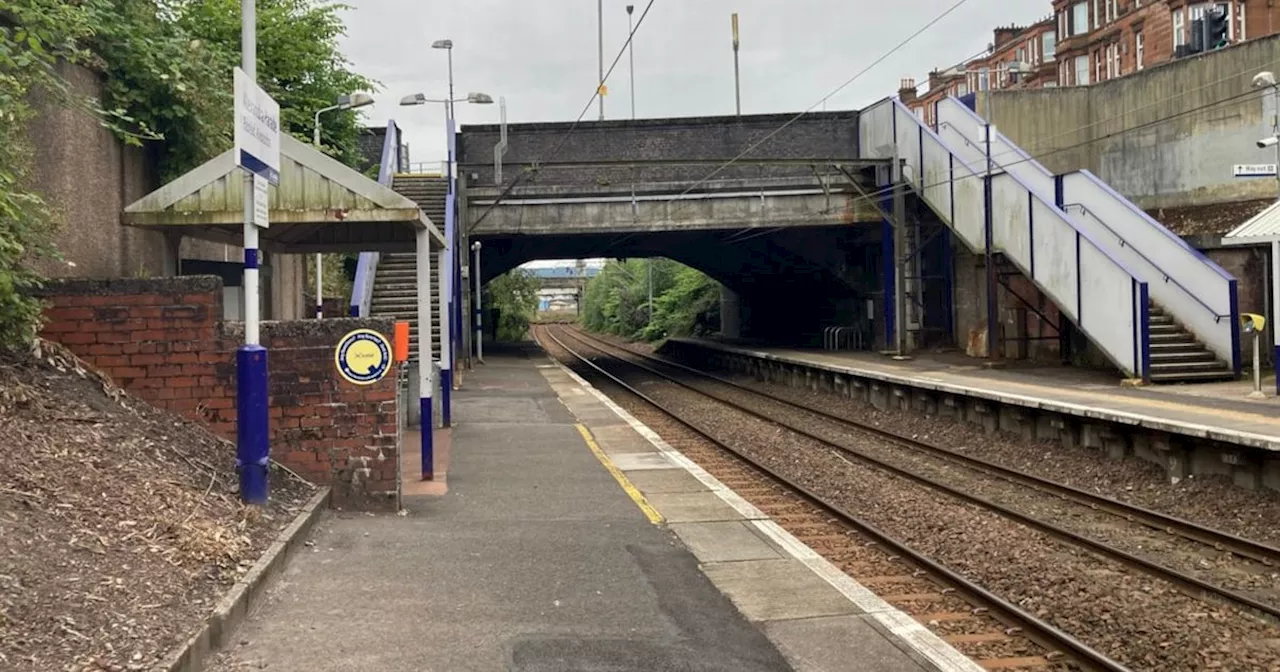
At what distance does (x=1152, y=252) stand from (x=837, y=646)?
15986mm

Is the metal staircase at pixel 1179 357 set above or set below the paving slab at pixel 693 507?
above

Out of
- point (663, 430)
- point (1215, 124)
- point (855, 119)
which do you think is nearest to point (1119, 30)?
point (855, 119)

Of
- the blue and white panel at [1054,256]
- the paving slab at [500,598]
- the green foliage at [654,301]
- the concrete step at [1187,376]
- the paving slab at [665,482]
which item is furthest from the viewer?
the green foliage at [654,301]

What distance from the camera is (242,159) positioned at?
681cm

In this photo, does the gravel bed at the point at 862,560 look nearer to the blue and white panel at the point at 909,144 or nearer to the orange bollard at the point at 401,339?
the orange bollard at the point at 401,339

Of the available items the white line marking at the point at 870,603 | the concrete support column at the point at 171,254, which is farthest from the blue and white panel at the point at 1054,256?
the concrete support column at the point at 171,254

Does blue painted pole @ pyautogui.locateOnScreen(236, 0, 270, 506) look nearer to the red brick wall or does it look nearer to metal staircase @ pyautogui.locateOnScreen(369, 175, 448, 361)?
the red brick wall

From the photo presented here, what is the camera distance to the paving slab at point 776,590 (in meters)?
6.10

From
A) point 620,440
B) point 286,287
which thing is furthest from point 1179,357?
point 286,287

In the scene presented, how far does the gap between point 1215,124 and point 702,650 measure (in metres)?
21.3

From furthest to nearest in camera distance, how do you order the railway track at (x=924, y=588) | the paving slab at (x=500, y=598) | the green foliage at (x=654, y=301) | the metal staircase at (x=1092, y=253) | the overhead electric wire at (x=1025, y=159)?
1. the green foliage at (x=654, y=301)
2. the overhead electric wire at (x=1025, y=159)
3. the metal staircase at (x=1092, y=253)
4. the railway track at (x=924, y=588)
5. the paving slab at (x=500, y=598)

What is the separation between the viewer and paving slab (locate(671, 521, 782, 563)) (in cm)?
751

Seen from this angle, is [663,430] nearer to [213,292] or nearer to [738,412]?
[738,412]

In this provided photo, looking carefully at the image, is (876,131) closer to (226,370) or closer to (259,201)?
(226,370)
